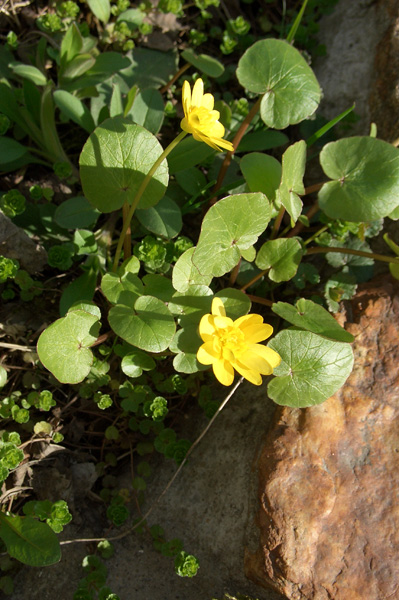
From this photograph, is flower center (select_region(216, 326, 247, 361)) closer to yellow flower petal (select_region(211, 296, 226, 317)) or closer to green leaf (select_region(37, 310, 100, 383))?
yellow flower petal (select_region(211, 296, 226, 317))

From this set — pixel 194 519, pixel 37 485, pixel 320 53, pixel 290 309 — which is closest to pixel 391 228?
pixel 290 309

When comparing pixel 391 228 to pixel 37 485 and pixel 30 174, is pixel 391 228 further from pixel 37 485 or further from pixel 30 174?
pixel 37 485

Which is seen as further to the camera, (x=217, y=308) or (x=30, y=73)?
(x=30, y=73)

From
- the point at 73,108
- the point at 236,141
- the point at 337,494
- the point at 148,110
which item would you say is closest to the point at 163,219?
the point at 236,141

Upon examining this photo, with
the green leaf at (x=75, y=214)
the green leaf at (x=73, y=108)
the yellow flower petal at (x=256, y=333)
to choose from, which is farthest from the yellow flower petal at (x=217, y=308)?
the green leaf at (x=73, y=108)

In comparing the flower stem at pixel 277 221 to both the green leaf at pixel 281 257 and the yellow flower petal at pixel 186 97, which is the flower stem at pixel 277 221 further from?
the yellow flower petal at pixel 186 97

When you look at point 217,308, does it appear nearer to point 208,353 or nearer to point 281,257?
point 208,353

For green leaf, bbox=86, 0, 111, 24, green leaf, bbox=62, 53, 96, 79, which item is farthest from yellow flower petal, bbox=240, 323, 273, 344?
green leaf, bbox=86, 0, 111, 24
